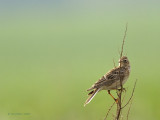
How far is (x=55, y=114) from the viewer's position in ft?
61.1

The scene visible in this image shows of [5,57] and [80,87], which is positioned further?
[5,57]

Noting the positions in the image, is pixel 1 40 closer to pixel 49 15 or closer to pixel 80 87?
pixel 49 15

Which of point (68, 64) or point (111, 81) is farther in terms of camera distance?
point (68, 64)

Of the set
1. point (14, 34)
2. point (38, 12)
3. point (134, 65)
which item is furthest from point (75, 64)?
point (38, 12)

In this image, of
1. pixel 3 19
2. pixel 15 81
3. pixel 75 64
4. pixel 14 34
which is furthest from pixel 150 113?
pixel 3 19

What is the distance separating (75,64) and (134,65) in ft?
20.9

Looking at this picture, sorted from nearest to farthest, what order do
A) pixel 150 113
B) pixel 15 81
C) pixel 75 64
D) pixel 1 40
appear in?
1. pixel 150 113
2. pixel 15 81
3. pixel 75 64
4. pixel 1 40

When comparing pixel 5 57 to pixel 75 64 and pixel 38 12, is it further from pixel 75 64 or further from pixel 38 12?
pixel 38 12

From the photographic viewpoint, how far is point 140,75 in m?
26.1

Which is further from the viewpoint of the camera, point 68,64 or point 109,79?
point 68,64

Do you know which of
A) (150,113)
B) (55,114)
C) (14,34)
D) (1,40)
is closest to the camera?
(150,113)

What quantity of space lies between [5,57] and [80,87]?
17319 mm

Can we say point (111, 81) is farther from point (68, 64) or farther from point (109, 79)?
point (68, 64)

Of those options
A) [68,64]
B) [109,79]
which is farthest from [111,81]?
[68,64]
